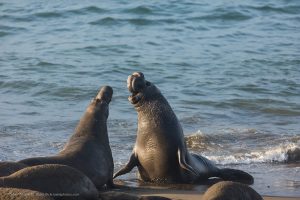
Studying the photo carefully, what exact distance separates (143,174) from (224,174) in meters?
0.84

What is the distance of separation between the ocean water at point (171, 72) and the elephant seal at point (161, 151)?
0.77 ft

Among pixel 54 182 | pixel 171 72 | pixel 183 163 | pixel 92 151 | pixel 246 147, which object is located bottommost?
pixel 171 72

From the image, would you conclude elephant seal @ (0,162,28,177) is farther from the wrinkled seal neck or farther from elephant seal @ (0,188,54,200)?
the wrinkled seal neck

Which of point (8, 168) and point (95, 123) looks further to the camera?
point (95, 123)

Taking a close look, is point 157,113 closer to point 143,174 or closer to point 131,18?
point 143,174

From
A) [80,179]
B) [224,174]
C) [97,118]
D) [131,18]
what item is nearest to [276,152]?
[224,174]

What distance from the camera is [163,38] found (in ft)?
63.9

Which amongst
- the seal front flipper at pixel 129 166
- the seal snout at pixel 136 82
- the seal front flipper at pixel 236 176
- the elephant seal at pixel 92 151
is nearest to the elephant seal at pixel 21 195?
the elephant seal at pixel 92 151

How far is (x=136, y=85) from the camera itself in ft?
28.5

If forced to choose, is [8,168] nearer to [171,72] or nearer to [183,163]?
[183,163]

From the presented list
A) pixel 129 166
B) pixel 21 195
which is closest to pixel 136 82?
pixel 129 166

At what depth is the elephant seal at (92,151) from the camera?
750cm

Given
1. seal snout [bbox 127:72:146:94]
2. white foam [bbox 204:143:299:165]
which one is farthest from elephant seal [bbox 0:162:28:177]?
white foam [bbox 204:143:299:165]

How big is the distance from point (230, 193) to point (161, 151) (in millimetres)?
2581
